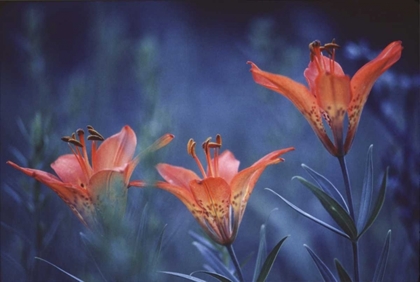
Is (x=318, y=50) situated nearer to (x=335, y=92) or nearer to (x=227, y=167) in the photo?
(x=335, y=92)

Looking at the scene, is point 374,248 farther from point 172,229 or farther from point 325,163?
point 172,229

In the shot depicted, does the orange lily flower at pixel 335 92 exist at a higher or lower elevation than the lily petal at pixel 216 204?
higher

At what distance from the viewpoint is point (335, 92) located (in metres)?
0.63

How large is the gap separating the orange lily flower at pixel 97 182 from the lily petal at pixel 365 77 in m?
0.21

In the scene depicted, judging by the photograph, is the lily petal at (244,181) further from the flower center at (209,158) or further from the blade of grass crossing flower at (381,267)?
the blade of grass crossing flower at (381,267)

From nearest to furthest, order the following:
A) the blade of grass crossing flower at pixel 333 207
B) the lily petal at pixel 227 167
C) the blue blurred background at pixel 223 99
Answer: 1. the blade of grass crossing flower at pixel 333 207
2. the lily petal at pixel 227 167
3. the blue blurred background at pixel 223 99

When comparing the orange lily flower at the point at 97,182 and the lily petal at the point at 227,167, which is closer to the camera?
the orange lily flower at the point at 97,182

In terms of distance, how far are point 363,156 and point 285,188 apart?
17 centimetres

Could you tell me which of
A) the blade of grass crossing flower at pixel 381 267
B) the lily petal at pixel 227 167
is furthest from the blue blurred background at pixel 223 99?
the blade of grass crossing flower at pixel 381 267

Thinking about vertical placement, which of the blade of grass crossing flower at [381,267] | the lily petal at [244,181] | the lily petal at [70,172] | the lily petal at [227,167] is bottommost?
the blade of grass crossing flower at [381,267]

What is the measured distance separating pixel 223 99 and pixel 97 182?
0.51 meters

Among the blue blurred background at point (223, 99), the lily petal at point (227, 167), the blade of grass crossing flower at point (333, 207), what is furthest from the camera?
the blue blurred background at point (223, 99)

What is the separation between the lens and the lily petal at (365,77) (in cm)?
62

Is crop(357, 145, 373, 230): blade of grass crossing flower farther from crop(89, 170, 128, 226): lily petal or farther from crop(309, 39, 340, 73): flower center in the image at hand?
crop(89, 170, 128, 226): lily petal
